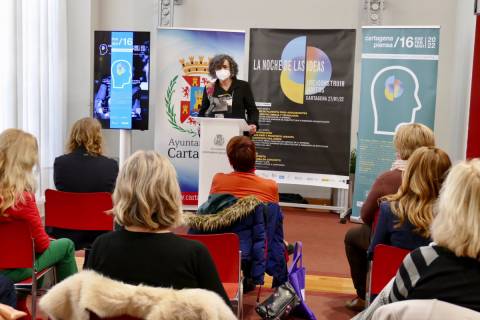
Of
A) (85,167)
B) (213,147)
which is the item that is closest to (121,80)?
(213,147)

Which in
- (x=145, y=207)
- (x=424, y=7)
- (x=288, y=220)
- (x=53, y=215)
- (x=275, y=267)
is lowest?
(x=288, y=220)

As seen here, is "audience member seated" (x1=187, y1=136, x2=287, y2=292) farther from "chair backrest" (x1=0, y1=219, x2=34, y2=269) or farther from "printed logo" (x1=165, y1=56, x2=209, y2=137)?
"printed logo" (x1=165, y1=56, x2=209, y2=137)

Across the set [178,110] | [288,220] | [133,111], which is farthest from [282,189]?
[133,111]

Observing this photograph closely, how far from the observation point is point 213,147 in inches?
187

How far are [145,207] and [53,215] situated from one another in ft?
5.80

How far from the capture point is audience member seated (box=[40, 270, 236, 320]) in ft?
5.03

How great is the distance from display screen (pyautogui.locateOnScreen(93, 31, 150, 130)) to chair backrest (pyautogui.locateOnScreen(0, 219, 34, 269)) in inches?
140

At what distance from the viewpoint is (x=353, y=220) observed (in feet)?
21.5

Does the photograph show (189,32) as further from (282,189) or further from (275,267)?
(275,267)

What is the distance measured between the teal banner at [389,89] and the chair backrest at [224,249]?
154 inches

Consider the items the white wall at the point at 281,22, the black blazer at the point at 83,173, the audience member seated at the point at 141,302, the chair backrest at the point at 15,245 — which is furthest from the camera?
the white wall at the point at 281,22

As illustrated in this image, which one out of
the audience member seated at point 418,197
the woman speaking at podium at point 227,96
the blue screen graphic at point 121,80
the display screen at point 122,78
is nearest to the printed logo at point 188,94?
the display screen at point 122,78

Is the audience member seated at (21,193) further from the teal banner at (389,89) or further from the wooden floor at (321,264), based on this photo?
the teal banner at (389,89)

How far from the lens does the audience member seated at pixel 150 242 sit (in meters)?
1.73
